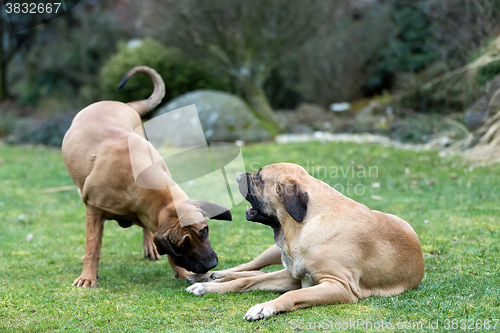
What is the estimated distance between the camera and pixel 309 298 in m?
3.98

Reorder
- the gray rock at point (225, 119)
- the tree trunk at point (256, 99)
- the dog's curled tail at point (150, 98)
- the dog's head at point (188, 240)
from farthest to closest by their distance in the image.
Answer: the tree trunk at point (256, 99) < the gray rock at point (225, 119) < the dog's curled tail at point (150, 98) < the dog's head at point (188, 240)

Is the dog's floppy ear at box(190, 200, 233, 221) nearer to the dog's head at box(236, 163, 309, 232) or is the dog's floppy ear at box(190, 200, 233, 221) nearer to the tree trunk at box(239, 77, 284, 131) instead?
the dog's head at box(236, 163, 309, 232)

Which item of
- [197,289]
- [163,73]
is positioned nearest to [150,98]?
[197,289]

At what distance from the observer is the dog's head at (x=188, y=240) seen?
15.6 ft

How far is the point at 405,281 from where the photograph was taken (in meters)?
4.39

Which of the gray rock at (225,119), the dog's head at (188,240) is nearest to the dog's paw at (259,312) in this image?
the dog's head at (188,240)

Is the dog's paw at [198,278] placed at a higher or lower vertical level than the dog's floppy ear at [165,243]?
lower

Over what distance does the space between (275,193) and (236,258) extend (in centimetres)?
167

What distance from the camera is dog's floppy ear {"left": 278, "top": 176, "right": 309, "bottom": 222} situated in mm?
4379

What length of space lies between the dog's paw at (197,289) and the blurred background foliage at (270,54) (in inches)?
355

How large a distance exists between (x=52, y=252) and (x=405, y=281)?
4.52 metres

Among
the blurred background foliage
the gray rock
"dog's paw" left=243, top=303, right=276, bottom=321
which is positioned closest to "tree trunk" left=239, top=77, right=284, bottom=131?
the blurred background foliage

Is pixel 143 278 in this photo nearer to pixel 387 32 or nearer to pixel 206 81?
pixel 206 81

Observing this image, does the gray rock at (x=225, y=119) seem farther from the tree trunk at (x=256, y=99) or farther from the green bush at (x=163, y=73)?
the green bush at (x=163, y=73)
